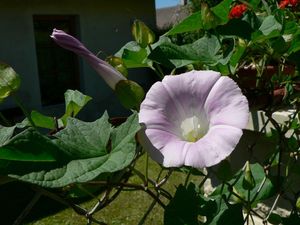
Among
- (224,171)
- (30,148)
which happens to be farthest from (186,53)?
(30,148)

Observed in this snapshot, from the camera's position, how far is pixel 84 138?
17.3 inches

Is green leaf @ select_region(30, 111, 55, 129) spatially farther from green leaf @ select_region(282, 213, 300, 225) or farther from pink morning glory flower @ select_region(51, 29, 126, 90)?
green leaf @ select_region(282, 213, 300, 225)

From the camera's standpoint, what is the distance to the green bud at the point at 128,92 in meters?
0.49

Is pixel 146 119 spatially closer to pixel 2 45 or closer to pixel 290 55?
pixel 290 55

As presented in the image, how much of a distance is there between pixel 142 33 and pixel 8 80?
7.2 inches

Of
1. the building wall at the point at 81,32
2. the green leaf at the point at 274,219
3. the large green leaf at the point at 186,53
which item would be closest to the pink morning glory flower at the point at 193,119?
the large green leaf at the point at 186,53

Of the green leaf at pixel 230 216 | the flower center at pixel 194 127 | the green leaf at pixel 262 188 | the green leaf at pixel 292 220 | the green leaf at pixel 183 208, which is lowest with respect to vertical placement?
the green leaf at pixel 292 220

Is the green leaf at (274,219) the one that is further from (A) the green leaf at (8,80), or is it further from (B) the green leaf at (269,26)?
(A) the green leaf at (8,80)

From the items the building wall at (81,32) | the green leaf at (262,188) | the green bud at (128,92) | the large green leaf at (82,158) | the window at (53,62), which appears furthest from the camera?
the window at (53,62)

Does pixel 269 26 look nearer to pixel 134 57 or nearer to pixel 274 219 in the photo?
pixel 134 57

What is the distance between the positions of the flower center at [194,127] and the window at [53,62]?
5805mm

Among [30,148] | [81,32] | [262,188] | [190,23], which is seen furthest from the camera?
[81,32]

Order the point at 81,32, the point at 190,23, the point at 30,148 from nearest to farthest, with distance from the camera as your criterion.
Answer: the point at 30,148, the point at 190,23, the point at 81,32

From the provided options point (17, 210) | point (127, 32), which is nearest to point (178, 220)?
point (17, 210)
